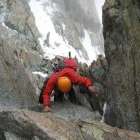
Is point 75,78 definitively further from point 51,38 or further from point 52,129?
point 51,38

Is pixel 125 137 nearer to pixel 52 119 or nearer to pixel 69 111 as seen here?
pixel 52 119

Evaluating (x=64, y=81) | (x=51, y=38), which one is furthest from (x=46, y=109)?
(x=51, y=38)

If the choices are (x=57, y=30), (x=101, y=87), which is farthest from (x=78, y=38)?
(x=101, y=87)

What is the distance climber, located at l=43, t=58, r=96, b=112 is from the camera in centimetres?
1547

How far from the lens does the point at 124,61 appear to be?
13289 millimetres

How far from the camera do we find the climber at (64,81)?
15469 millimetres

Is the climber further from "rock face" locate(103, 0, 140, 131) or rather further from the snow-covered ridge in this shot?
the snow-covered ridge

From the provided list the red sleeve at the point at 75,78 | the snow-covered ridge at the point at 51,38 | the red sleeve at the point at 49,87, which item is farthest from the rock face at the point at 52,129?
the snow-covered ridge at the point at 51,38

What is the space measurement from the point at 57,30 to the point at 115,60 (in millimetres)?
125676

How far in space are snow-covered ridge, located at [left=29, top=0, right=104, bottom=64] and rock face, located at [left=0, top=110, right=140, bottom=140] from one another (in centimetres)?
10180

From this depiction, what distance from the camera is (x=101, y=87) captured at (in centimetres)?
1736

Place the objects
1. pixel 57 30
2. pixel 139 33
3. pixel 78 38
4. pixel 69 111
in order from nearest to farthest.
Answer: pixel 139 33 → pixel 69 111 → pixel 57 30 → pixel 78 38

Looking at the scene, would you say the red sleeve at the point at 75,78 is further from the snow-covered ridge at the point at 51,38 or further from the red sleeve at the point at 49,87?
the snow-covered ridge at the point at 51,38

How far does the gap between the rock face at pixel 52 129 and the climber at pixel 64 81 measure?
11.4 feet
